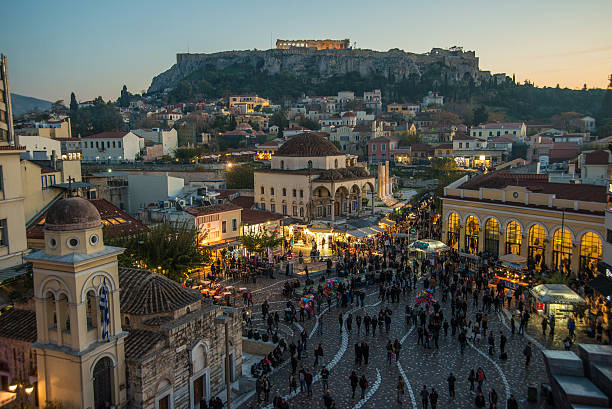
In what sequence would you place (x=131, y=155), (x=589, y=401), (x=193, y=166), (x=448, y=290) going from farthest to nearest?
(x=131, y=155) → (x=193, y=166) → (x=448, y=290) → (x=589, y=401)

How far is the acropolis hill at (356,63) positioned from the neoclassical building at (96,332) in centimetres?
14615

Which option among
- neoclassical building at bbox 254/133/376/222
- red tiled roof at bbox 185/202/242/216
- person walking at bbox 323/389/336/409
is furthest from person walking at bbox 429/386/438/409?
neoclassical building at bbox 254/133/376/222

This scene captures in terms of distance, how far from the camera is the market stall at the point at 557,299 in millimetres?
19406

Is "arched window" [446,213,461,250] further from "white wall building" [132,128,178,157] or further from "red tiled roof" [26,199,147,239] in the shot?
"white wall building" [132,128,178,157]

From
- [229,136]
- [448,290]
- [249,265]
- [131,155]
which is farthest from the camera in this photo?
[229,136]

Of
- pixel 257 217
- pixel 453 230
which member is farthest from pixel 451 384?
pixel 257 217

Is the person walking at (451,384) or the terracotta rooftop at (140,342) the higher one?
the terracotta rooftop at (140,342)

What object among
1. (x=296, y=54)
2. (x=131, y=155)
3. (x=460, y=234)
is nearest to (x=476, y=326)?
(x=460, y=234)

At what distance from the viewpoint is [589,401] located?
42.2ft

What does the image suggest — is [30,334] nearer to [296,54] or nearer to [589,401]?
[589,401]

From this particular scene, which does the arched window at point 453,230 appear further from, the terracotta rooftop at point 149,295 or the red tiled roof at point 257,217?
the terracotta rooftop at point 149,295

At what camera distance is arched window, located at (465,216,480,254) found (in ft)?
108

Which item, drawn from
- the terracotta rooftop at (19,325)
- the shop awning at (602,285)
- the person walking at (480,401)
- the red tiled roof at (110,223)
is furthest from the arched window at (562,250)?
the terracotta rooftop at (19,325)

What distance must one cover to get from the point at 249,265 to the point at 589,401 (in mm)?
18998
